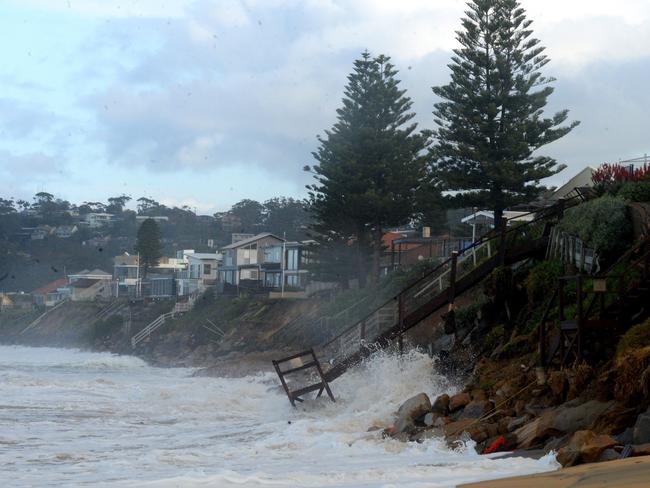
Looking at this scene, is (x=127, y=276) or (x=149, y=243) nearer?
(x=149, y=243)

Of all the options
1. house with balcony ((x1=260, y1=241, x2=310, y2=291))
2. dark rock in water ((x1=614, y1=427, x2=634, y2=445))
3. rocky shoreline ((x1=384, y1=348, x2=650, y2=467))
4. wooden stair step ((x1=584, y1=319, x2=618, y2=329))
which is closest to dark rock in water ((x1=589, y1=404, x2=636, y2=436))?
rocky shoreline ((x1=384, y1=348, x2=650, y2=467))

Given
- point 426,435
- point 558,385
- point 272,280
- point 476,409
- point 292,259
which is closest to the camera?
point 558,385

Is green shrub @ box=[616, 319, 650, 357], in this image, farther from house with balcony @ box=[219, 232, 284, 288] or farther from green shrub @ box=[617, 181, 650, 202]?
house with balcony @ box=[219, 232, 284, 288]

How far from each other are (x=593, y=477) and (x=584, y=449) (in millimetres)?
1391

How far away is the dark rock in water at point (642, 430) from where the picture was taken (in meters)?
11.9

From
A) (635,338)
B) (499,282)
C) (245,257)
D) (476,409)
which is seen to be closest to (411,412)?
(476,409)

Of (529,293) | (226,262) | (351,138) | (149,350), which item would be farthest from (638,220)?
(226,262)

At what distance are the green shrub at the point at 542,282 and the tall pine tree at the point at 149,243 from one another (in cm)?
8362

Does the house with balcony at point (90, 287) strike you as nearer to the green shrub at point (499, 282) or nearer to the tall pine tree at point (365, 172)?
the tall pine tree at point (365, 172)

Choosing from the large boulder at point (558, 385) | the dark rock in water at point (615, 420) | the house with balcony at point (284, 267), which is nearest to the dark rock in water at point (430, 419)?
the large boulder at point (558, 385)

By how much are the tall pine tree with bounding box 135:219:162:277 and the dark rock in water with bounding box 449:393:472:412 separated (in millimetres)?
87382

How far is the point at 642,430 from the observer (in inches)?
473

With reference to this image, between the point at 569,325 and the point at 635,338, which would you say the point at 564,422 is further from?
the point at 569,325

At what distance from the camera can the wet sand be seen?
977 cm
